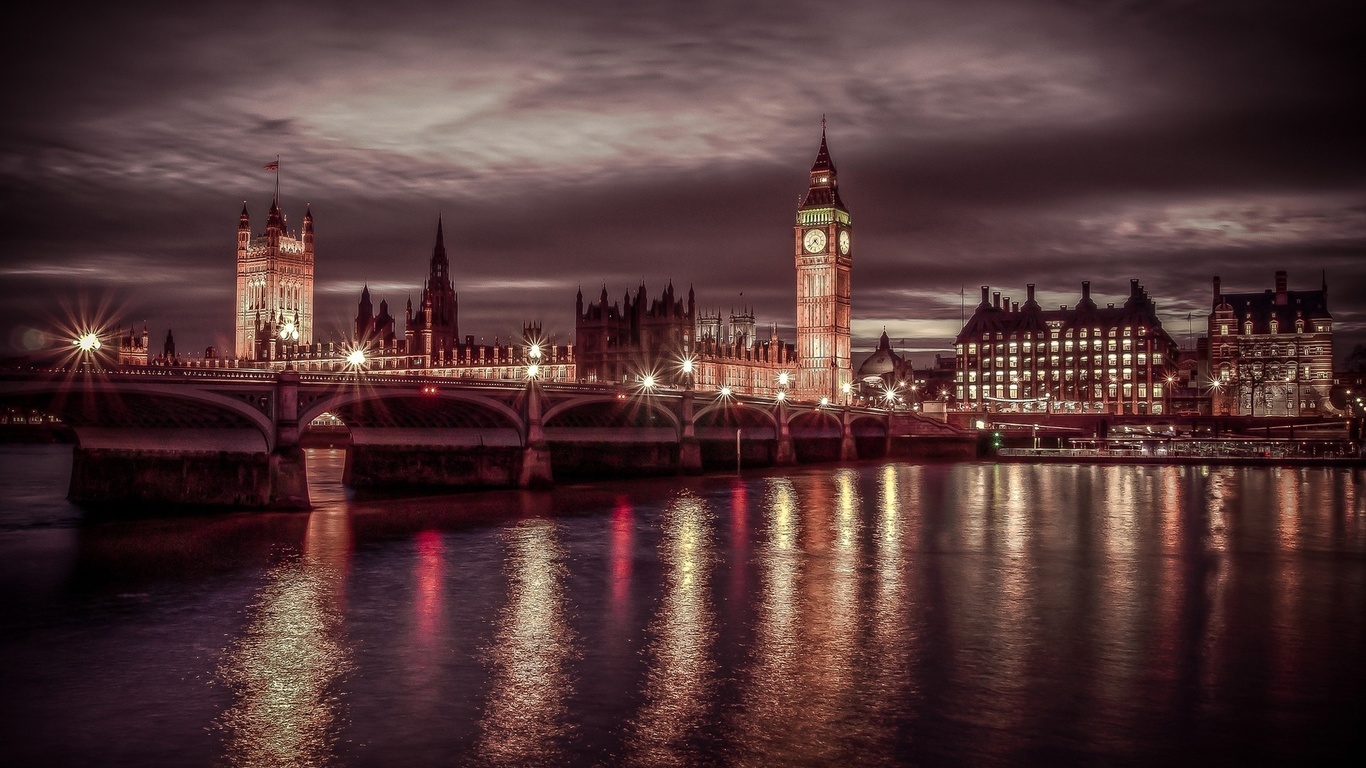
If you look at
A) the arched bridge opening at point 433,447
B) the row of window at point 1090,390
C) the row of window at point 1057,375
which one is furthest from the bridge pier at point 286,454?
the row of window at point 1057,375

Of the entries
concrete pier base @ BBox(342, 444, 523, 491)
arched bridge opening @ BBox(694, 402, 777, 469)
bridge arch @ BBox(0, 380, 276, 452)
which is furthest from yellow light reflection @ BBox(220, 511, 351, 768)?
arched bridge opening @ BBox(694, 402, 777, 469)

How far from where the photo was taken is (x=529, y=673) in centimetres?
1767

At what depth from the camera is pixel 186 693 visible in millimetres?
16562

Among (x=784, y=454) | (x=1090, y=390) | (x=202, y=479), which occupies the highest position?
(x=1090, y=390)

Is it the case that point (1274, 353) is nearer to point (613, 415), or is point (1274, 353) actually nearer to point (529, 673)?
point (613, 415)

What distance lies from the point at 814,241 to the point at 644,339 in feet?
141

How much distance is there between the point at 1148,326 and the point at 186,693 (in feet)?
496

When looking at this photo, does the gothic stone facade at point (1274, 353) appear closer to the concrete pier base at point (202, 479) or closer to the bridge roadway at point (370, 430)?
the bridge roadway at point (370, 430)

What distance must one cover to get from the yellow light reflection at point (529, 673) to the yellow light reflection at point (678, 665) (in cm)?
114

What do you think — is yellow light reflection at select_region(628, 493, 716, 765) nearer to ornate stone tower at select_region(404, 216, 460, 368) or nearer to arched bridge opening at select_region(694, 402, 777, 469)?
arched bridge opening at select_region(694, 402, 777, 469)

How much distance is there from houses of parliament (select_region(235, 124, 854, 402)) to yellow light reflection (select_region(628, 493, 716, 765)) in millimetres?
84112

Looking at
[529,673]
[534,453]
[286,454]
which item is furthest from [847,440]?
[529,673]

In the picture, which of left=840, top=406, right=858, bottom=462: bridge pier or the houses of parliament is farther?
the houses of parliament

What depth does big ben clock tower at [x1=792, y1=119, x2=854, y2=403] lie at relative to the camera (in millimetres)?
154000
